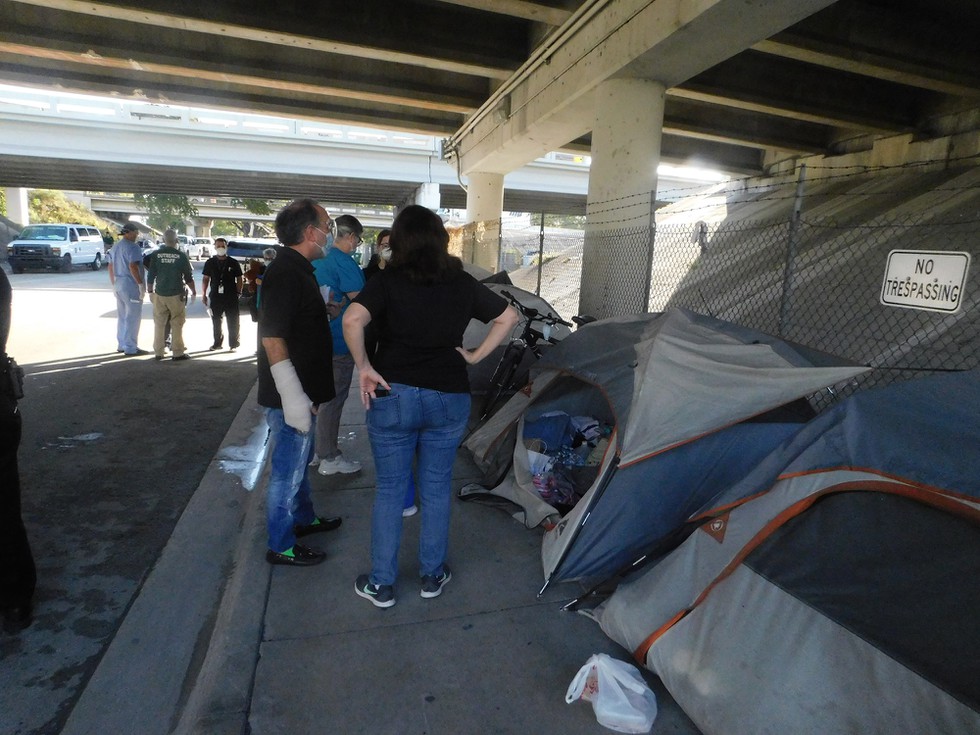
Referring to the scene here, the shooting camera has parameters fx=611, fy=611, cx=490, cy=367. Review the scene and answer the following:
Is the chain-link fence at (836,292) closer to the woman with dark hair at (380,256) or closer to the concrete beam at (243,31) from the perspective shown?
the woman with dark hair at (380,256)

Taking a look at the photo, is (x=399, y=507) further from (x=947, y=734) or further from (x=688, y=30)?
(x=688, y=30)

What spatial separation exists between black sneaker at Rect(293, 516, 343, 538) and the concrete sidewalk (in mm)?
53

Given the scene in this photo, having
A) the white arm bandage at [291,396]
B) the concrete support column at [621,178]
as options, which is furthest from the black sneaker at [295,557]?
the concrete support column at [621,178]

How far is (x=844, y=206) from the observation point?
13.6 meters

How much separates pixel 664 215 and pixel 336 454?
18.6 meters

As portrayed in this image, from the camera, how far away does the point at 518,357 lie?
A: 5430 millimetres

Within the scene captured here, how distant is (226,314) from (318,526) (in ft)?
22.7

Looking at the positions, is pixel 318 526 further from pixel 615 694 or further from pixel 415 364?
pixel 615 694

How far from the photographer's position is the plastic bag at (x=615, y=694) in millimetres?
2236

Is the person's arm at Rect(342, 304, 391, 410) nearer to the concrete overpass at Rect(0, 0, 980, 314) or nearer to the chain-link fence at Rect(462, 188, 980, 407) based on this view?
the chain-link fence at Rect(462, 188, 980, 407)

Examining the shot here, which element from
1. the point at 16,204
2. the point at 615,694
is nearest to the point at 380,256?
the point at 615,694

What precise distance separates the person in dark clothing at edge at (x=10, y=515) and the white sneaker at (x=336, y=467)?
6.25 feet

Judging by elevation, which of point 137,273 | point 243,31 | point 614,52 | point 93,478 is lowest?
point 93,478

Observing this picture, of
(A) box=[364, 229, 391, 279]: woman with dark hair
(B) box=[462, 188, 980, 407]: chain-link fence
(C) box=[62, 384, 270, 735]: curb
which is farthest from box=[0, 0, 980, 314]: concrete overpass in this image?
(C) box=[62, 384, 270, 735]: curb
